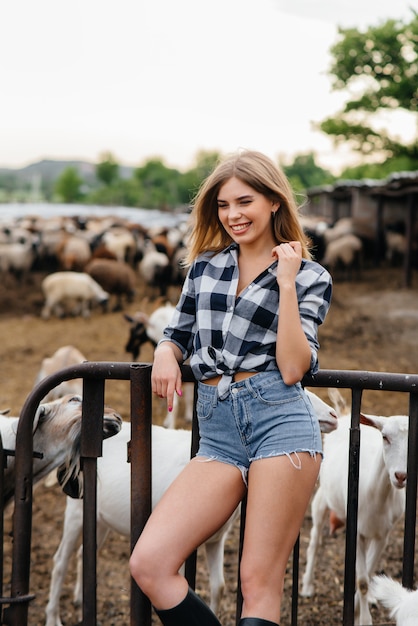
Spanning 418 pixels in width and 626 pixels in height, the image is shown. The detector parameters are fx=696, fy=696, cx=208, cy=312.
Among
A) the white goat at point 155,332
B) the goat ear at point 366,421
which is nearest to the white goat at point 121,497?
the goat ear at point 366,421

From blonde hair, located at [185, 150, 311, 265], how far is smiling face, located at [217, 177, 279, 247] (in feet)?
0.07

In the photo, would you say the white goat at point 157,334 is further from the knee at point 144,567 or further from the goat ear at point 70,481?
the knee at point 144,567

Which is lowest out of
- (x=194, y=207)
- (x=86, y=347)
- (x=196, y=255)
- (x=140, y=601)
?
(x=86, y=347)

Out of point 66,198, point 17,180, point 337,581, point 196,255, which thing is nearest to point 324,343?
point 337,581

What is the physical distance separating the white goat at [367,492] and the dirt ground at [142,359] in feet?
1.13

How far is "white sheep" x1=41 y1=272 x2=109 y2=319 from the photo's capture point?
16250 millimetres

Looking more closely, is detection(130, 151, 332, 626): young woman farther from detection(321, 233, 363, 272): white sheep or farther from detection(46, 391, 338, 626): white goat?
detection(321, 233, 363, 272): white sheep

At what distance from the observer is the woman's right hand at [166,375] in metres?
2.53

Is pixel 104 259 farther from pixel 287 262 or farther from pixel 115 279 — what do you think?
pixel 287 262

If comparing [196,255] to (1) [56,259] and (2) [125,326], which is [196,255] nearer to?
(2) [125,326]

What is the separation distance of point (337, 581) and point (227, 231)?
3142mm

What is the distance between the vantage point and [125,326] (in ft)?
48.7

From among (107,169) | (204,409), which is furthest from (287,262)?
(107,169)

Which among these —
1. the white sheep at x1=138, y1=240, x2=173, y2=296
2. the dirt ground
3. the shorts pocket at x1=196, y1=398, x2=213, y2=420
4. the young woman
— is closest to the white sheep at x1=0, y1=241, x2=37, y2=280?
the dirt ground
